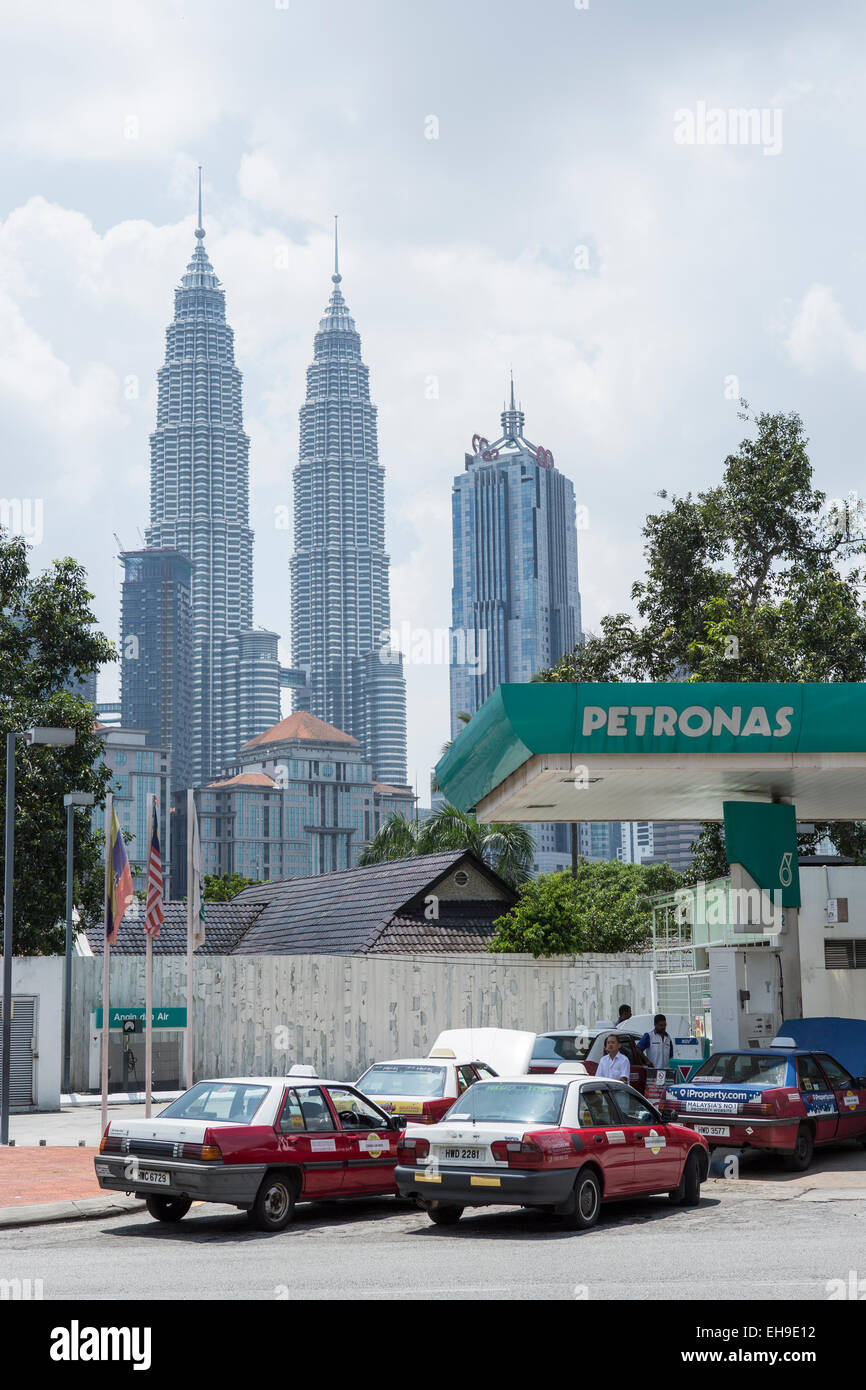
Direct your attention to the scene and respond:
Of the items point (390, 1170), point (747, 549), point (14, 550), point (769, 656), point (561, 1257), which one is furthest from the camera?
point (747, 549)

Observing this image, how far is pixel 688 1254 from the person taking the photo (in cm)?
1128

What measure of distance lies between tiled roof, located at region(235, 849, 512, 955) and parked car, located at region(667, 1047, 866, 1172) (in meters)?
18.6

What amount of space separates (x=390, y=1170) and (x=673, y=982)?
14.2 m

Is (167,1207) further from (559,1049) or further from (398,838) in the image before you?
(398,838)

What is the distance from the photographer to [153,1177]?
12.8m

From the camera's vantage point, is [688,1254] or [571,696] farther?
[571,696]

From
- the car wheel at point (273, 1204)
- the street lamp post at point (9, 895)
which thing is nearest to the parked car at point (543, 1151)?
the car wheel at point (273, 1204)

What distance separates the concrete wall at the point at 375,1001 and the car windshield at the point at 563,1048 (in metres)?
8.20

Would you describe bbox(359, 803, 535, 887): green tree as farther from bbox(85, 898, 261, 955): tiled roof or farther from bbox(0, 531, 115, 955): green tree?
bbox(0, 531, 115, 955): green tree

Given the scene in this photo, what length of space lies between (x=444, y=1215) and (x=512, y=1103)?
1.24 metres

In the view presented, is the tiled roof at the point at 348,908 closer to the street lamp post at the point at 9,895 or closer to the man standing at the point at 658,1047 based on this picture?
the street lamp post at the point at 9,895

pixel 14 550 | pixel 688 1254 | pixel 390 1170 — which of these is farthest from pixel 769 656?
pixel 688 1254

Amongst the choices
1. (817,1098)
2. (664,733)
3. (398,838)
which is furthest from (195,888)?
(398,838)
